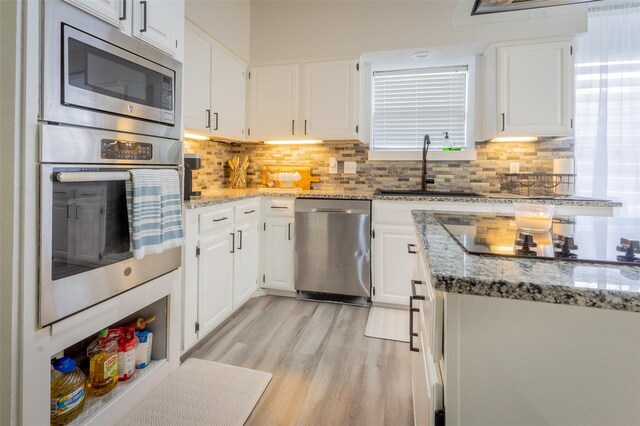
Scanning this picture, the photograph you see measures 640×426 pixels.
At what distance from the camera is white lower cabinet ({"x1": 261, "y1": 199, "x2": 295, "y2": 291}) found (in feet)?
9.67

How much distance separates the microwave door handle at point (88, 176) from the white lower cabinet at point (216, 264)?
1.81 ft

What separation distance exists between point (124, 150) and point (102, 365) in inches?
37.7

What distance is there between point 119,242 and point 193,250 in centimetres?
56

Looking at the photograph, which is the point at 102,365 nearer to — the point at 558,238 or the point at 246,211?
the point at 246,211

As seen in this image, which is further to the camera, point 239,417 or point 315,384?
point 315,384

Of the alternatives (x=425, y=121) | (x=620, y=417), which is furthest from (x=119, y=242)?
(x=425, y=121)

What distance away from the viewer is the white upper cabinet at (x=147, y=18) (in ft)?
4.32

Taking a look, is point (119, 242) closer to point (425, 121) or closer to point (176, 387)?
point (176, 387)

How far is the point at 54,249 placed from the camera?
45.4 inches

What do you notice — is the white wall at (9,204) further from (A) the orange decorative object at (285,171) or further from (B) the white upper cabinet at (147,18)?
(A) the orange decorative object at (285,171)

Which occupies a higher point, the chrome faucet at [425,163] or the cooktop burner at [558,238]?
the chrome faucet at [425,163]

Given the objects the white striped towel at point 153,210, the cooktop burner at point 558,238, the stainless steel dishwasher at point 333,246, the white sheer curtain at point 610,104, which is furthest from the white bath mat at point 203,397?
the white sheer curtain at point 610,104

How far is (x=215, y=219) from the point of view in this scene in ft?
7.20

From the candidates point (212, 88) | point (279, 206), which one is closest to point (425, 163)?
point (279, 206)
